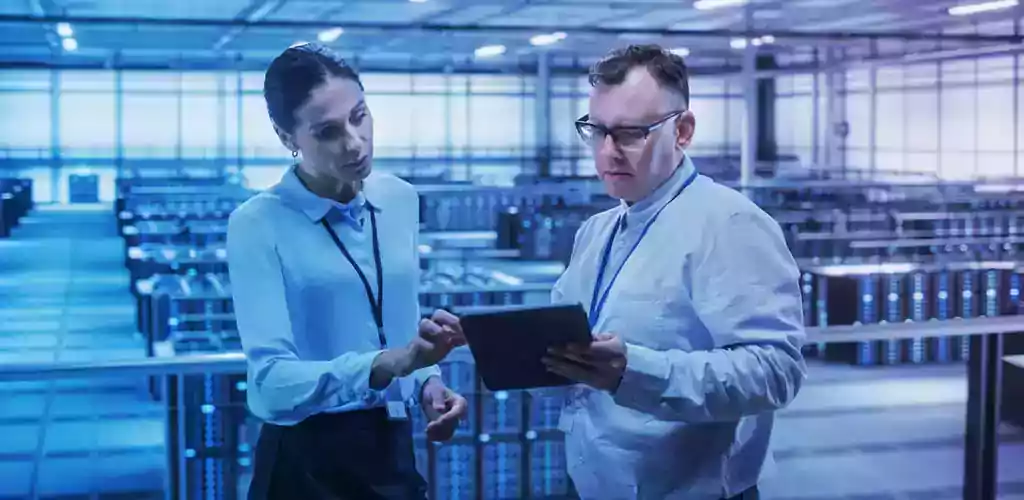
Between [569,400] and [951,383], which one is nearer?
[569,400]

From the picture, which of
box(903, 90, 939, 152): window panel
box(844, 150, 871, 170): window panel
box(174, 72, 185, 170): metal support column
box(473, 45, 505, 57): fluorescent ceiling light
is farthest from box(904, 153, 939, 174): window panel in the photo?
box(174, 72, 185, 170): metal support column

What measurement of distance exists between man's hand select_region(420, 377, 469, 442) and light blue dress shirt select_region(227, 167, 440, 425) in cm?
3

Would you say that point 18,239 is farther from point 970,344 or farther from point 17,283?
point 970,344

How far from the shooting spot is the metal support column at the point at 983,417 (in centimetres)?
347

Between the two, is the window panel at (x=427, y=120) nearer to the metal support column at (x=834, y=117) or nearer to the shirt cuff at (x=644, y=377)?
the metal support column at (x=834, y=117)

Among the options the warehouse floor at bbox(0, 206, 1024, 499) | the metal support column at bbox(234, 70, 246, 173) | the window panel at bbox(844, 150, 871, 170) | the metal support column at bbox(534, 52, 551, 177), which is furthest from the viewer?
the metal support column at bbox(234, 70, 246, 173)

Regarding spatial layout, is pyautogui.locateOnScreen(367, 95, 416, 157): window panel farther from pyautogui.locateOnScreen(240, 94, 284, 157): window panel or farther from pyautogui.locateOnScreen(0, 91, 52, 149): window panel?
pyautogui.locateOnScreen(0, 91, 52, 149): window panel

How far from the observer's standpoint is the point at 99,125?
102ft

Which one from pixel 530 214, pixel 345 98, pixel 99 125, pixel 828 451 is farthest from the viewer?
pixel 99 125

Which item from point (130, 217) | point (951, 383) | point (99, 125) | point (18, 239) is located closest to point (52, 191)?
point (99, 125)

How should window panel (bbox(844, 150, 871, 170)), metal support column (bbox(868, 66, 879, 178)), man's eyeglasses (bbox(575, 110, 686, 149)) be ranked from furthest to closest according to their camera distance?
window panel (bbox(844, 150, 871, 170)), metal support column (bbox(868, 66, 879, 178)), man's eyeglasses (bbox(575, 110, 686, 149))

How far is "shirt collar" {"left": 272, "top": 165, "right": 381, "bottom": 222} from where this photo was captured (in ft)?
6.26

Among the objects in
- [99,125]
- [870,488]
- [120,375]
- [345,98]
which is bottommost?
[870,488]

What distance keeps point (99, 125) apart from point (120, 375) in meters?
29.9
